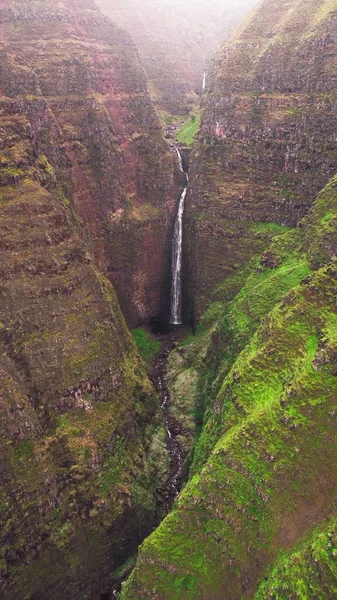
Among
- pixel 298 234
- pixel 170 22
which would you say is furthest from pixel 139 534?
pixel 170 22

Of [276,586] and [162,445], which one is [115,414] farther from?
[276,586]

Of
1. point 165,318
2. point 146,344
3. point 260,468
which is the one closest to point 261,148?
point 165,318

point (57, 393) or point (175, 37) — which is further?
point (175, 37)

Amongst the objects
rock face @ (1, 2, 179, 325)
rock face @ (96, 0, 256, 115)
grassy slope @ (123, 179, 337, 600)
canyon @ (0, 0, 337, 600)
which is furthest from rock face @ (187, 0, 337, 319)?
rock face @ (96, 0, 256, 115)

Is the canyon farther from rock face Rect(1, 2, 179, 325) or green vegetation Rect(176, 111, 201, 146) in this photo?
green vegetation Rect(176, 111, 201, 146)

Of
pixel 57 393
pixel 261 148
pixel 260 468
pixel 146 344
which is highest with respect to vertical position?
pixel 261 148

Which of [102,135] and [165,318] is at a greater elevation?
[102,135]

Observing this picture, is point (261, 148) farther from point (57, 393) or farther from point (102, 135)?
point (57, 393)

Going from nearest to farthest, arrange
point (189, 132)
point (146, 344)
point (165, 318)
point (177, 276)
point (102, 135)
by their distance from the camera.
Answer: point (102, 135) < point (146, 344) < point (177, 276) < point (165, 318) < point (189, 132)
